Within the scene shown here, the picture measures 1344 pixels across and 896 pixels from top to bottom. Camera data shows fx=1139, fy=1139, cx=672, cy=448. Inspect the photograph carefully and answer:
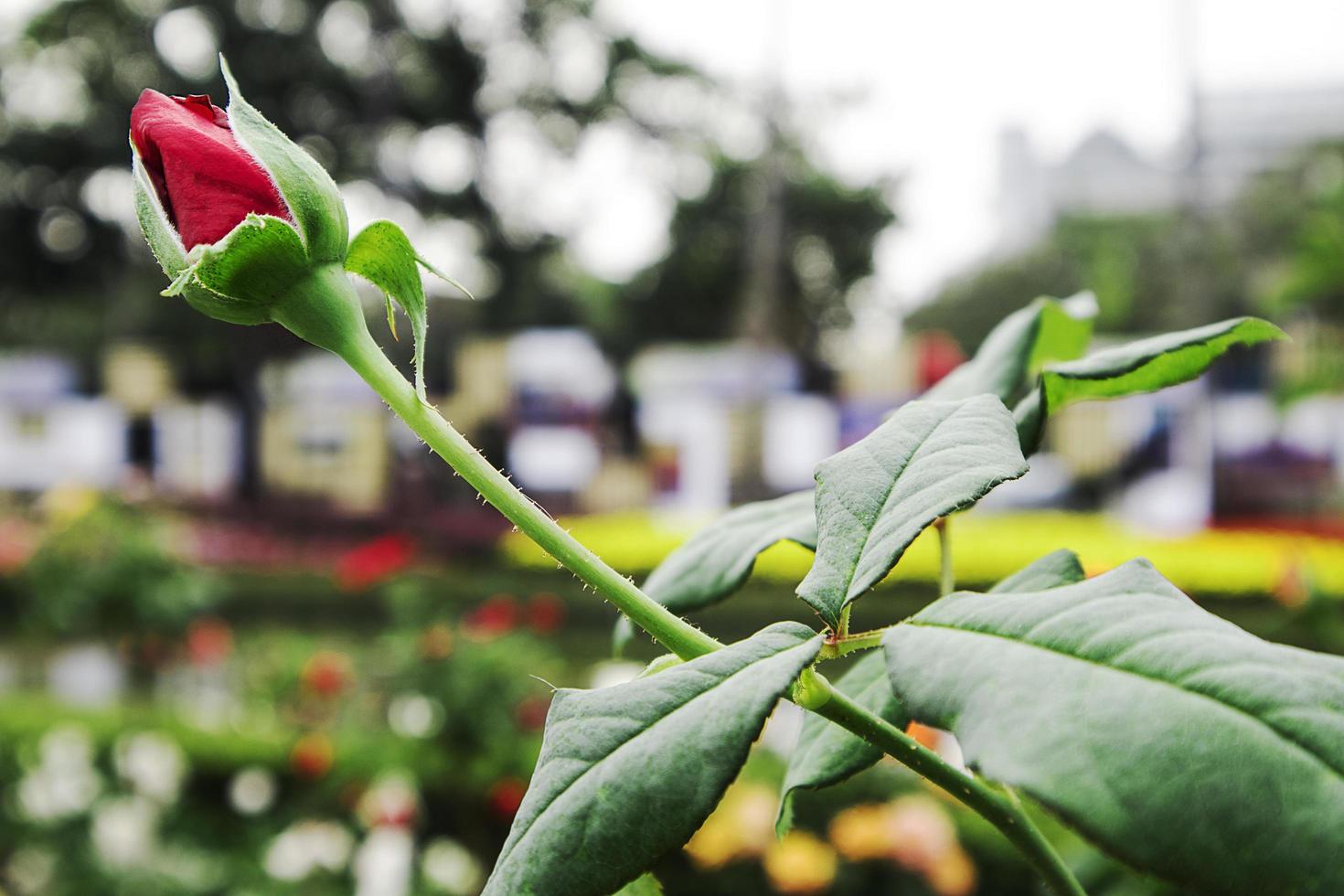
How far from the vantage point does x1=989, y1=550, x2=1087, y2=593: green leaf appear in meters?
0.30

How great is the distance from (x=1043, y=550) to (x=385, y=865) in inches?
199

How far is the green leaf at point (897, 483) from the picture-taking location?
0.25m

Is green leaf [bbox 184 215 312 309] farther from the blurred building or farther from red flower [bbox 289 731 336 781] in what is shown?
the blurred building

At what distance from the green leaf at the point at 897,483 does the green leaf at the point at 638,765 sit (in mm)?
20

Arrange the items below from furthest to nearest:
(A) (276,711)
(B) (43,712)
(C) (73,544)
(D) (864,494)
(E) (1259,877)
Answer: (C) (73,544)
(B) (43,712)
(A) (276,711)
(D) (864,494)
(E) (1259,877)

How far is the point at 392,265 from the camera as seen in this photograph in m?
0.29

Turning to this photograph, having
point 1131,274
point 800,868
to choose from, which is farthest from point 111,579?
point 1131,274

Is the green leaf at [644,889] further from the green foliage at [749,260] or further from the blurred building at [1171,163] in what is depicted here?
the green foliage at [749,260]

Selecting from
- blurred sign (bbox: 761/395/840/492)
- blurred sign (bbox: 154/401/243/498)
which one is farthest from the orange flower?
blurred sign (bbox: 154/401/243/498)

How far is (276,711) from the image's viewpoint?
3.04 metres

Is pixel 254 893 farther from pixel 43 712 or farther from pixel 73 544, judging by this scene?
pixel 73 544

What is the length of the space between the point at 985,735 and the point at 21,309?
49.7ft

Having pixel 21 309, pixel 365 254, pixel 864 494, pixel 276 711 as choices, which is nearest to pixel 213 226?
pixel 365 254

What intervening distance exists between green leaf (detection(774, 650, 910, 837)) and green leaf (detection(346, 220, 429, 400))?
147mm
